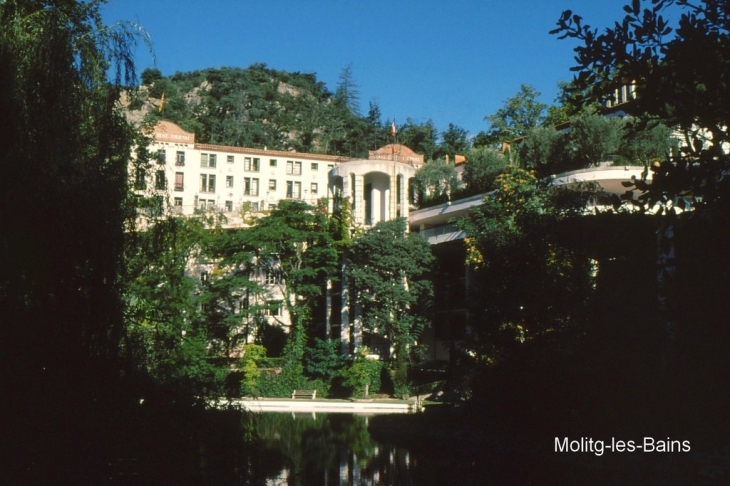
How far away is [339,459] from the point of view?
20.5m

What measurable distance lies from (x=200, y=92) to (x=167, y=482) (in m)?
101

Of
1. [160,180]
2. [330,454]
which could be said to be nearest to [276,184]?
[330,454]

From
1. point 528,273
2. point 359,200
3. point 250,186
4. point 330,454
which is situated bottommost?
point 330,454

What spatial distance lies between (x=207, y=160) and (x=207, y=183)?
212cm

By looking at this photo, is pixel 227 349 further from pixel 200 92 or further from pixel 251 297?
pixel 200 92

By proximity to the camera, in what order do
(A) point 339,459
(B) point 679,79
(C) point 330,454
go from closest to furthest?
(B) point 679,79 → (A) point 339,459 → (C) point 330,454

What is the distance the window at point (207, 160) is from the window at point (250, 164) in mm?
3101

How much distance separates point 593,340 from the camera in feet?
55.5

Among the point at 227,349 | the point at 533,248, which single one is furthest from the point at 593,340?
the point at 227,349

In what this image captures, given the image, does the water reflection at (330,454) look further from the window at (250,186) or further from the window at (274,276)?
the window at (250,186)

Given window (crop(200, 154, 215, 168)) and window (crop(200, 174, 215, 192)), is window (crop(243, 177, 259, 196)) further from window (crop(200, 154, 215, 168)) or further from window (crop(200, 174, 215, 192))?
window (crop(200, 154, 215, 168))

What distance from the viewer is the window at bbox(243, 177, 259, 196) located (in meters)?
69.0

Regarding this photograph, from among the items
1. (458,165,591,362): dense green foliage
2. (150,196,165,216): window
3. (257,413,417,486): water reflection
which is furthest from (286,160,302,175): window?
(150,196,165,216): window

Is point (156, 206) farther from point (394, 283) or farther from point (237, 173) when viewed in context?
point (237, 173)
